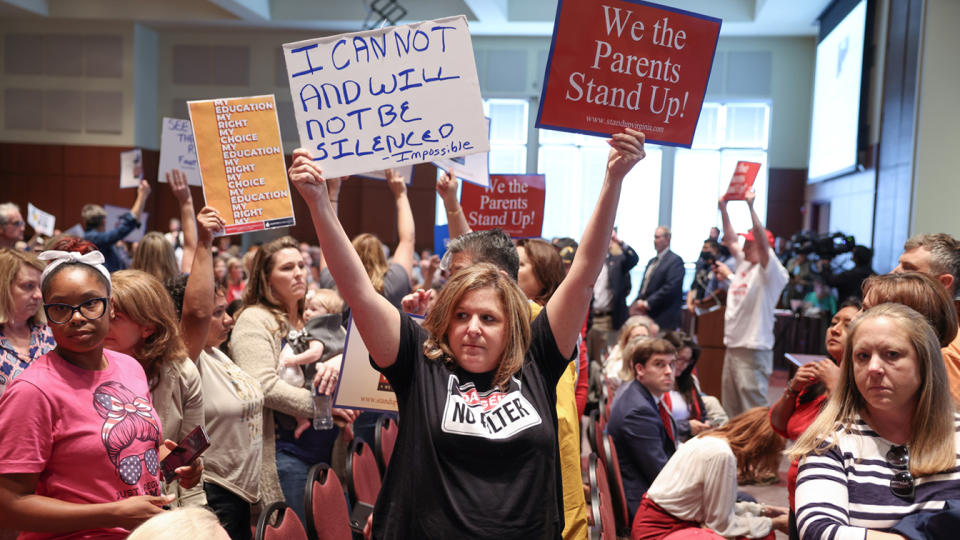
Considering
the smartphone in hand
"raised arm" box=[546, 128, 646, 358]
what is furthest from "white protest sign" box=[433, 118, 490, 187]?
the smartphone in hand

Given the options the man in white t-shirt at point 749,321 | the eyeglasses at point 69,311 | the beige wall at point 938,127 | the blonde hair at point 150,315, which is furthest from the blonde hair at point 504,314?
the beige wall at point 938,127

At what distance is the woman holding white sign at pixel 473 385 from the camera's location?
1834 millimetres

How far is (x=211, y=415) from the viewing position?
2844mm

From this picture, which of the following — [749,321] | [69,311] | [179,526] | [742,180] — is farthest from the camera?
[749,321]

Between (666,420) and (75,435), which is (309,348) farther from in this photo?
(666,420)

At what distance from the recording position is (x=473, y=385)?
1.94 m

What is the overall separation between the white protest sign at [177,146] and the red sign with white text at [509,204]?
2290 millimetres

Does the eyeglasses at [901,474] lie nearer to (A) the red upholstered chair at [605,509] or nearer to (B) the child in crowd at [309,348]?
(A) the red upholstered chair at [605,509]

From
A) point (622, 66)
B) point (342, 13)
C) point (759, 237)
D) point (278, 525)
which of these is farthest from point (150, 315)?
point (342, 13)

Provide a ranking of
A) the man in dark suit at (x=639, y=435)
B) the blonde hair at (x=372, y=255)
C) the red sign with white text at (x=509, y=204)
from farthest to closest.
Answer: the red sign with white text at (x=509, y=204)
the blonde hair at (x=372, y=255)
the man in dark suit at (x=639, y=435)

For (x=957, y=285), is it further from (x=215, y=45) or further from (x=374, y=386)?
(x=215, y=45)

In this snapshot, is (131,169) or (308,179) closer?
(308,179)

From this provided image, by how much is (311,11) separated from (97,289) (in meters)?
15.2

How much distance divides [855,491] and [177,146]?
565 centimetres
